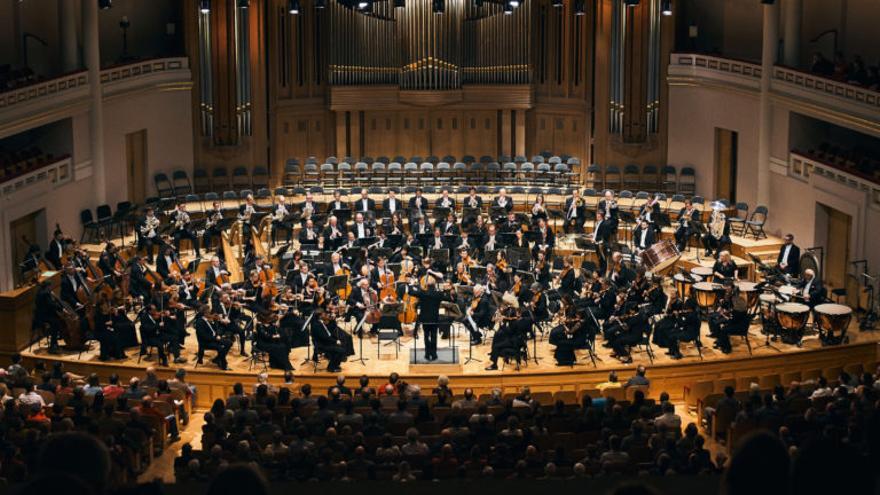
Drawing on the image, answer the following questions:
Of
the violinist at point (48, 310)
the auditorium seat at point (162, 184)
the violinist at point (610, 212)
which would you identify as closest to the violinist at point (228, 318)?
the violinist at point (48, 310)

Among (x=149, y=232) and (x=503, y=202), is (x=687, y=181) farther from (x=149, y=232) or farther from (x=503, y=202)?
(x=149, y=232)

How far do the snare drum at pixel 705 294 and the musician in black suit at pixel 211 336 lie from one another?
21.7ft

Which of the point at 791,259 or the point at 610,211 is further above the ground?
the point at 610,211

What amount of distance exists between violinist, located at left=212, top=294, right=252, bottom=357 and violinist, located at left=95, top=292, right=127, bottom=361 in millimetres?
1363

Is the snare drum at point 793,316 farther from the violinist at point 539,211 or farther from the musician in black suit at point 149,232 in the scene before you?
the musician in black suit at point 149,232

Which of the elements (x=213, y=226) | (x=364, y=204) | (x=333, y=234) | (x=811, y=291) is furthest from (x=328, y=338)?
(x=811, y=291)

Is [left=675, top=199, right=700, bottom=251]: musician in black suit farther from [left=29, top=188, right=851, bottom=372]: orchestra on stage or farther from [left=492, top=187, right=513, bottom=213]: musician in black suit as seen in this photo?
[left=492, top=187, right=513, bottom=213]: musician in black suit

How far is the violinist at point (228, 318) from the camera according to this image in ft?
50.2

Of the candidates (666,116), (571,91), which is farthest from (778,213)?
(571,91)

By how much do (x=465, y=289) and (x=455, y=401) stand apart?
3.01 metres

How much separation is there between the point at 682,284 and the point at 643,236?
1.48m

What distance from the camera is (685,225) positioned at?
1939 cm

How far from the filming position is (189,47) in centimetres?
2355

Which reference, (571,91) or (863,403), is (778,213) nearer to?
(571,91)
